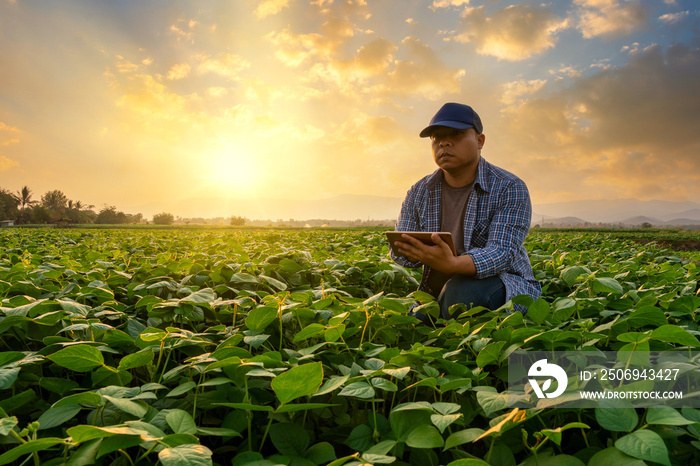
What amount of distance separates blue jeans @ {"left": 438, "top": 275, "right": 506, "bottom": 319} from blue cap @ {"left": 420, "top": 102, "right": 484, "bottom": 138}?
1.08 metres

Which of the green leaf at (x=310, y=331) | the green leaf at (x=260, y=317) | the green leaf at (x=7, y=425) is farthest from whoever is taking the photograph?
the green leaf at (x=260, y=317)

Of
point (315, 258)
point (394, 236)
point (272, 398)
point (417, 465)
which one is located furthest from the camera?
point (315, 258)

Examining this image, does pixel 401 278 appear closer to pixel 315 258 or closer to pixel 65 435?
pixel 315 258

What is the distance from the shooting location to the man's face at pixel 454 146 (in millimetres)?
2885

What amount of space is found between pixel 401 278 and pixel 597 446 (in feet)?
8.02

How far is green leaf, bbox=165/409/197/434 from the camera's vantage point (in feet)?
3.07

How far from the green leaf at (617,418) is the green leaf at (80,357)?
1.38 meters

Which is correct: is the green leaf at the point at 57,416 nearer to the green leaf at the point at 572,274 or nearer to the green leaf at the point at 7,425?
the green leaf at the point at 7,425

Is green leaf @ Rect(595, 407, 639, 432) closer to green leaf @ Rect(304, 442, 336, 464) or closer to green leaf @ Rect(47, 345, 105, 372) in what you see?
green leaf @ Rect(304, 442, 336, 464)

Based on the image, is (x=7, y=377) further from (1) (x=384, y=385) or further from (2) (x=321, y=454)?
(1) (x=384, y=385)

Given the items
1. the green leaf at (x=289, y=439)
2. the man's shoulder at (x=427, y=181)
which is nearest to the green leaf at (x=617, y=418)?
the green leaf at (x=289, y=439)

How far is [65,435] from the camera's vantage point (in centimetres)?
117

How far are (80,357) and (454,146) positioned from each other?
255 centimetres

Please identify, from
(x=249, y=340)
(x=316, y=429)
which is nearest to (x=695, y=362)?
(x=316, y=429)
